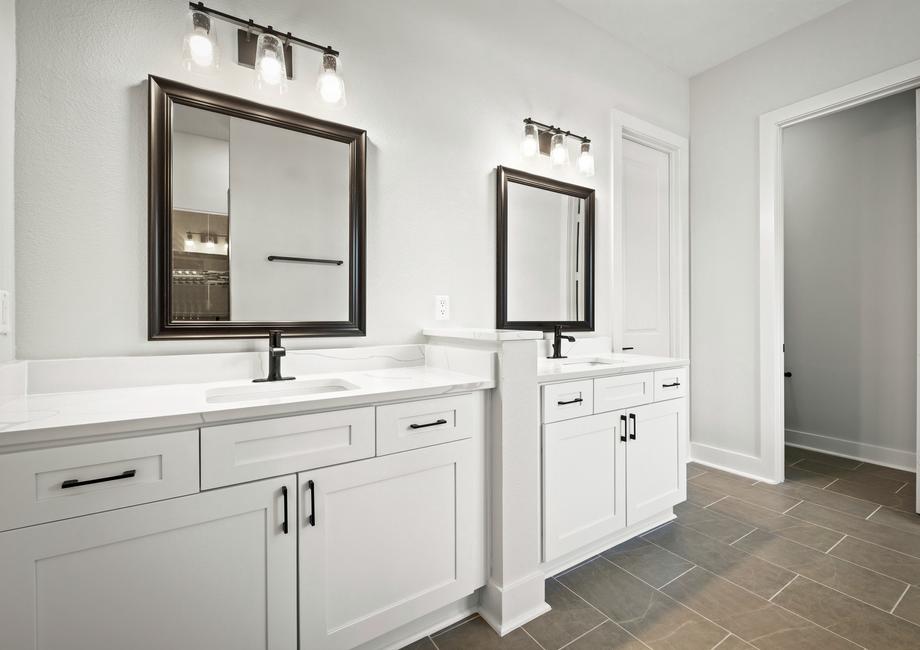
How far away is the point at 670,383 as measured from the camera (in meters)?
2.28

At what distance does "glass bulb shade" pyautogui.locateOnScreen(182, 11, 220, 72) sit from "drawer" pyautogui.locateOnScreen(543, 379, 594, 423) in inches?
65.8

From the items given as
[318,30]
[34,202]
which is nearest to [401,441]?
[34,202]

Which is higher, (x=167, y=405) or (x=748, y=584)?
(x=167, y=405)

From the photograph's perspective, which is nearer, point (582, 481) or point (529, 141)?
point (582, 481)

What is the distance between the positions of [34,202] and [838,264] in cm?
468

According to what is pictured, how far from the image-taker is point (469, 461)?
1.59 m

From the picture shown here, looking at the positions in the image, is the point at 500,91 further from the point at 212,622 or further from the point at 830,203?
the point at 830,203

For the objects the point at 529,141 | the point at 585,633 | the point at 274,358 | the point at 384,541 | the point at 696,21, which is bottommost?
the point at 585,633

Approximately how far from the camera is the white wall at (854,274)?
3.10 m

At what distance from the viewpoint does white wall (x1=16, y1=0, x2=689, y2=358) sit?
1.38m

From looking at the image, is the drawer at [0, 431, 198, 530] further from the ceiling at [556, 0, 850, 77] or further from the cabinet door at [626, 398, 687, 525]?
the ceiling at [556, 0, 850, 77]

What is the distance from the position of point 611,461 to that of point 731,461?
1681mm

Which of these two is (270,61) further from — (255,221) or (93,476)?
(93,476)

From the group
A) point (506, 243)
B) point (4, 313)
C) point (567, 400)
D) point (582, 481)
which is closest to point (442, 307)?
point (506, 243)
